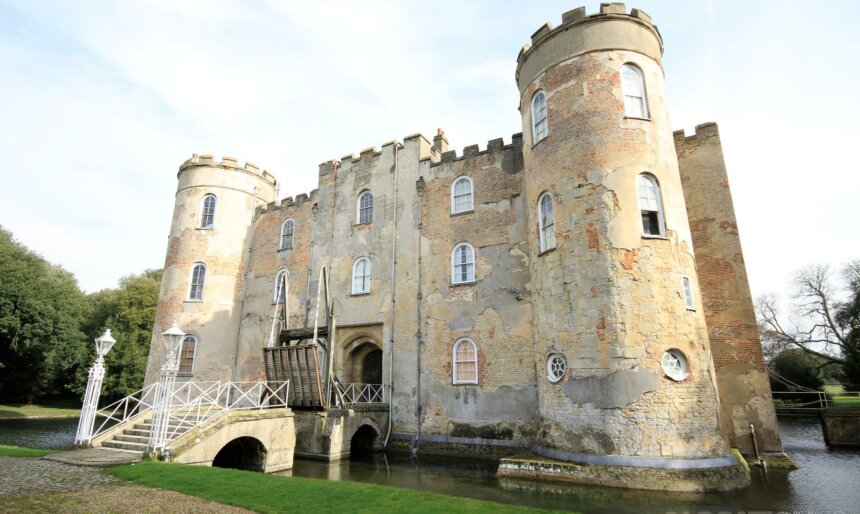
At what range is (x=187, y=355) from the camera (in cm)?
2336

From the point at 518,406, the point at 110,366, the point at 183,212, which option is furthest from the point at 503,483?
the point at 110,366

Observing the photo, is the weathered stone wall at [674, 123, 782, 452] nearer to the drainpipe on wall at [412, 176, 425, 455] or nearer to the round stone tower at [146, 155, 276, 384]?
the drainpipe on wall at [412, 176, 425, 455]

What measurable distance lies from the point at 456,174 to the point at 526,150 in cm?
400

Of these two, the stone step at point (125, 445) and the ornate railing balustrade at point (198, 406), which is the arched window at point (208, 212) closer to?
A: the ornate railing balustrade at point (198, 406)

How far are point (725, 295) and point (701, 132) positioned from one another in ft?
19.9

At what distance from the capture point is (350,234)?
2191 centimetres

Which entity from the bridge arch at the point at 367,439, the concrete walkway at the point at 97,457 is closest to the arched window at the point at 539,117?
the bridge arch at the point at 367,439

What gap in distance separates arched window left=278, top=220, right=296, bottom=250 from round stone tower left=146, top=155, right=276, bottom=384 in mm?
2479

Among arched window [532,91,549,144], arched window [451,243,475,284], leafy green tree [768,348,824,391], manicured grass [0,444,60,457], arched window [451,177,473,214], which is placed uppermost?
arched window [532,91,549,144]

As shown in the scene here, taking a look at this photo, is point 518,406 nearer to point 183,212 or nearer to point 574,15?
point 574,15

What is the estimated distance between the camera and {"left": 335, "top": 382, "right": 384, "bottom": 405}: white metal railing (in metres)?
19.2

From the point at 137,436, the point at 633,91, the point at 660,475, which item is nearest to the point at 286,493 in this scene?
the point at 137,436

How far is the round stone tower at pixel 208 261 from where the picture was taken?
23.6m

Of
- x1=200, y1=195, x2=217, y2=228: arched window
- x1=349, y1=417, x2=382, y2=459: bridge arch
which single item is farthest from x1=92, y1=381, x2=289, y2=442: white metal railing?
x1=200, y1=195, x2=217, y2=228: arched window
